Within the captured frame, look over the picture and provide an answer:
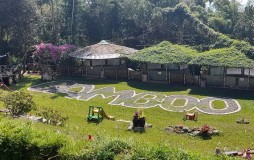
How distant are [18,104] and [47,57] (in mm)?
22028

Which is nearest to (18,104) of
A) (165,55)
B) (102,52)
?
(165,55)

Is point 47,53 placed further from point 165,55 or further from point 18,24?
point 165,55

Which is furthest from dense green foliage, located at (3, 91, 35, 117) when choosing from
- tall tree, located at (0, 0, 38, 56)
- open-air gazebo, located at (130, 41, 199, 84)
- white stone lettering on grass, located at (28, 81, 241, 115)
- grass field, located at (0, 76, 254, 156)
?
tall tree, located at (0, 0, 38, 56)

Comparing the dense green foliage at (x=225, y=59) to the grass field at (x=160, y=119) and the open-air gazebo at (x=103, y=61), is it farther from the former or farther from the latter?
the open-air gazebo at (x=103, y=61)

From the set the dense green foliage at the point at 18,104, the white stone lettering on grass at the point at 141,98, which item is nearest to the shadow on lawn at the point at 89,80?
the white stone lettering on grass at the point at 141,98

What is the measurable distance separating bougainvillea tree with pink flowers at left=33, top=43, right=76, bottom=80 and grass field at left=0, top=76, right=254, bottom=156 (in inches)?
79.9

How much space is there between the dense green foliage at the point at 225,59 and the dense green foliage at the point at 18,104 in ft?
65.4

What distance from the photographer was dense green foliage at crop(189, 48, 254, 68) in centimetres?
3600

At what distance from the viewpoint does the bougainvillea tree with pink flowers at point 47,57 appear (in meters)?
43.7

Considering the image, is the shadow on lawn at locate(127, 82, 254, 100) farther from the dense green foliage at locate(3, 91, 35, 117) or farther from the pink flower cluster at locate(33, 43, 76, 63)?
the dense green foliage at locate(3, 91, 35, 117)

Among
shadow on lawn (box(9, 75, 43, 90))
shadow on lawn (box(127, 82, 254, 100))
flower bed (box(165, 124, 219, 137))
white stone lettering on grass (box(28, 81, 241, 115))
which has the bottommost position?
flower bed (box(165, 124, 219, 137))

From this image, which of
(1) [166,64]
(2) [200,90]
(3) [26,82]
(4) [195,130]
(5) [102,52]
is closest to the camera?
(4) [195,130]

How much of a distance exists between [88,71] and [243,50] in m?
20.0

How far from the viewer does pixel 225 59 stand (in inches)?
1455
